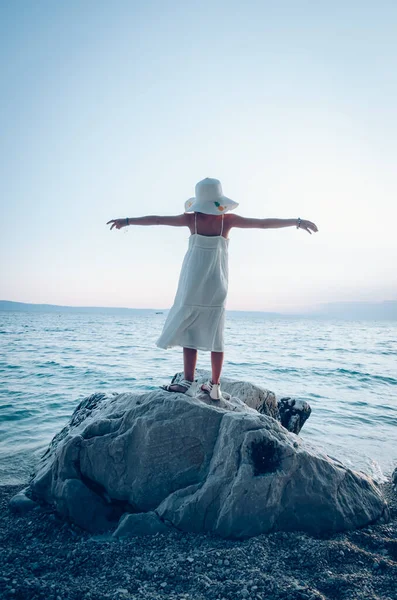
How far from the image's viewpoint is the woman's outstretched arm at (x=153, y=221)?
15.6 ft

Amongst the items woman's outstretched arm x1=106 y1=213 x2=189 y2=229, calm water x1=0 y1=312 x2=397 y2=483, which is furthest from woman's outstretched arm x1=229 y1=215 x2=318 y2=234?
calm water x1=0 y1=312 x2=397 y2=483

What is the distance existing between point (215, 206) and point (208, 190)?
21 centimetres

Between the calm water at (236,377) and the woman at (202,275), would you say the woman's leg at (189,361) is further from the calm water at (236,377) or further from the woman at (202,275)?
the calm water at (236,377)

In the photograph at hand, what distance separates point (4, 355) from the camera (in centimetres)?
1947

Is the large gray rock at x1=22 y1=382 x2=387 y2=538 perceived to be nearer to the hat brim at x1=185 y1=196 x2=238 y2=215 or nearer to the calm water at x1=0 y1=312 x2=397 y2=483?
the hat brim at x1=185 y1=196 x2=238 y2=215

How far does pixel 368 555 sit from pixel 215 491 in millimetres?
1417

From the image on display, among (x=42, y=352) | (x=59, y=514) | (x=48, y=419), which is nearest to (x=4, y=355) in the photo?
(x=42, y=352)

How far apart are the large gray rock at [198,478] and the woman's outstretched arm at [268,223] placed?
2.24 m

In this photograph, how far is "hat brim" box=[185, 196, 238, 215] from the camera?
4.73 m

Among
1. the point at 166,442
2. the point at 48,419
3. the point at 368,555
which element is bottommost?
the point at 48,419

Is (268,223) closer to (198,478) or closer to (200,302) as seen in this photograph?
(200,302)

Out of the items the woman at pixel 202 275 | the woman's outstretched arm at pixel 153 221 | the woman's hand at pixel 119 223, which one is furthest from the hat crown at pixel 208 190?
the woman's hand at pixel 119 223

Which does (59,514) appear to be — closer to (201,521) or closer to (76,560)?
(76,560)

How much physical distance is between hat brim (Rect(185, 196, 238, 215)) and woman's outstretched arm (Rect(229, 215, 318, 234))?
0.16 metres
